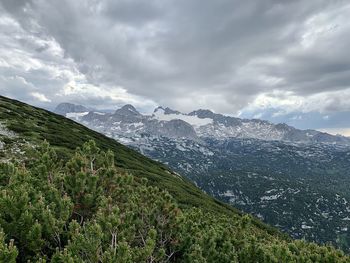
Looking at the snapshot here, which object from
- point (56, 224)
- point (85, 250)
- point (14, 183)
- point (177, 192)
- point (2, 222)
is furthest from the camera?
point (177, 192)

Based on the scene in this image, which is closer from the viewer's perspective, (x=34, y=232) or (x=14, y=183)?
(x=34, y=232)

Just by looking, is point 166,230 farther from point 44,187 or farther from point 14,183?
point 14,183

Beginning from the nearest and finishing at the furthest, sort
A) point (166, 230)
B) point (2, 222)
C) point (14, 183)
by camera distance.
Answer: point (2, 222) → point (14, 183) → point (166, 230)

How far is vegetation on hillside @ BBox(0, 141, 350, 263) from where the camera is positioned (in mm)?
15914

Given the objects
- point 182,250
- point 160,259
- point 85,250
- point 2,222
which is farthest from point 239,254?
point 2,222

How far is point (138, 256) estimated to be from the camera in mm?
A: 16797

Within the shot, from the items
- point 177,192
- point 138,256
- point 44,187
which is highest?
point 44,187

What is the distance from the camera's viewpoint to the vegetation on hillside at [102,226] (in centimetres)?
1591

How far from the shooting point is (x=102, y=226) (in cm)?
1764

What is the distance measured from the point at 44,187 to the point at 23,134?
55036 mm

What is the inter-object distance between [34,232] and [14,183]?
4.74 metres

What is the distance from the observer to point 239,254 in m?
21.5

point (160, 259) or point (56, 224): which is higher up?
point (56, 224)

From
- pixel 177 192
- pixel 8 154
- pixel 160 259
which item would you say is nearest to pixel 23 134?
pixel 8 154
